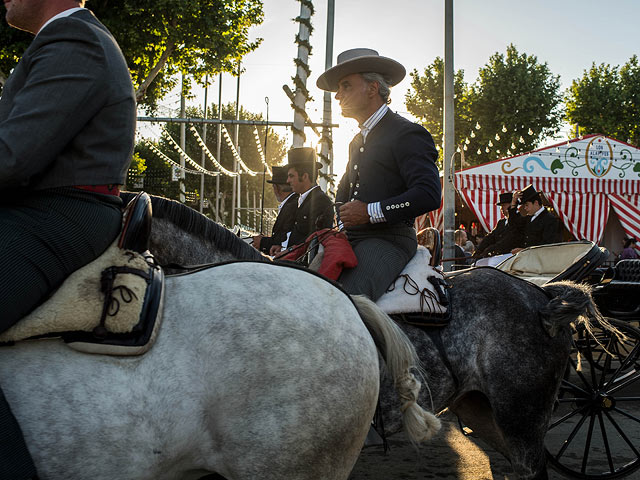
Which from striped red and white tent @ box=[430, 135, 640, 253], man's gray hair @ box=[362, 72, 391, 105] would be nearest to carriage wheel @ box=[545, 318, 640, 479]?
man's gray hair @ box=[362, 72, 391, 105]

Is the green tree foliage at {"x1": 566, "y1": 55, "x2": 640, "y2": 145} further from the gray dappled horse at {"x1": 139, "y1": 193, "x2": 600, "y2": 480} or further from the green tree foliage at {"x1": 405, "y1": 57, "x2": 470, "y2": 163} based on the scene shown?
the gray dappled horse at {"x1": 139, "y1": 193, "x2": 600, "y2": 480}

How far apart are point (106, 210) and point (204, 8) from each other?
15.0 meters

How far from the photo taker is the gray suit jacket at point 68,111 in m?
1.71

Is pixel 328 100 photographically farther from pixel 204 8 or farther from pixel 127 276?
pixel 127 276

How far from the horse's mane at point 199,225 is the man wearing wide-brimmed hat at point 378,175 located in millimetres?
720

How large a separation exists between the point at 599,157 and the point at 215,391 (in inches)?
671

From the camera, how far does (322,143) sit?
41.5ft

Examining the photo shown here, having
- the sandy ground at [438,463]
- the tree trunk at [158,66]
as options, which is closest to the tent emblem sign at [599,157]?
the tree trunk at [158,66]

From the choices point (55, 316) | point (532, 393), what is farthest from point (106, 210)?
point (532, 393)

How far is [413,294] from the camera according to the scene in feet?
10.5

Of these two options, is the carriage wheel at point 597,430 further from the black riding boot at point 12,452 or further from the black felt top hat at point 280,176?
the black felt top hat at point 280,176

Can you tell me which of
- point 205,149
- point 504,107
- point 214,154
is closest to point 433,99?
point 504,107

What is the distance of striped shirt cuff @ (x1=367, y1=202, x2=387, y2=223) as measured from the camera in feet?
10.5

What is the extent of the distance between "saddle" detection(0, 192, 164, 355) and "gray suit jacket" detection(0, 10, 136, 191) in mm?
289
